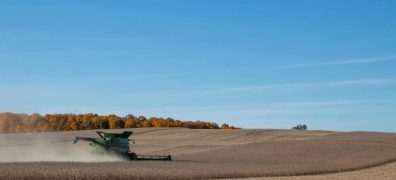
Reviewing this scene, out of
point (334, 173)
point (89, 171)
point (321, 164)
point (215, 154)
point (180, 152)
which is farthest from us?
point (180, 152)

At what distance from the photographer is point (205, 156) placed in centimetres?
4725

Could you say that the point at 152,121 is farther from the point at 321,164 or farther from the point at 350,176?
the point at 350,176

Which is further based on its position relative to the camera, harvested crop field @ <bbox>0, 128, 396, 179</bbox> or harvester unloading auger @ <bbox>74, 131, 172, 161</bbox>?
harvester unloading auger @ <bbox>74, 131, 172, 161</bbox>

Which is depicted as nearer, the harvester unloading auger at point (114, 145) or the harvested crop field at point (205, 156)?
the harvested crop field at point (205, 156)

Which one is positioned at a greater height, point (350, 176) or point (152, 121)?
point (152, 121)

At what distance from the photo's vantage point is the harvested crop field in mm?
29312

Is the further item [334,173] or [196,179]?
[334,173]

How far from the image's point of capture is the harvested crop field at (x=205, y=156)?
2931cm

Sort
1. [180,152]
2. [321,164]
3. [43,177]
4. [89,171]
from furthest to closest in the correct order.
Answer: [180,152]
[321,164]
[89,171]
[43,177]

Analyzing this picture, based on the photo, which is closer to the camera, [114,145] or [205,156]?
[114,145]

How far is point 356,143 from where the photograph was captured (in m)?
55.0

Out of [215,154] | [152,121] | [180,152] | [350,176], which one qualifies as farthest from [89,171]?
[152,121]

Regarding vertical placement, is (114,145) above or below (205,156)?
above

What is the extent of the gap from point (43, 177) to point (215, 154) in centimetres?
2416
